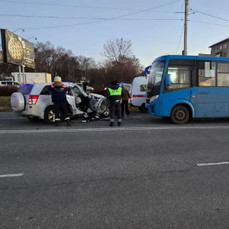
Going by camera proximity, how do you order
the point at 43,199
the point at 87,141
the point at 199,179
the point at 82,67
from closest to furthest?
the point at 43,199 → the point at 199,179 → the point at 87,141 → the point at 82,67

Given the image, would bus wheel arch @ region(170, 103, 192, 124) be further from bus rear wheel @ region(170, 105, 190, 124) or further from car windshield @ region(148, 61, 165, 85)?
car windshield @ region(148, 61, 165, 85)

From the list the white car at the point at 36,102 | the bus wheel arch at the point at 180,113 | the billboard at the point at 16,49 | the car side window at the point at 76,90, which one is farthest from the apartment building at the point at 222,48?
the white car at the point at 36,102

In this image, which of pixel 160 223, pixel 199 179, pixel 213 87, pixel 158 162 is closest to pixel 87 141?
pixel 158 162

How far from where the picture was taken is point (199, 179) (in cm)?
349

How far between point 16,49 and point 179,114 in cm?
2018

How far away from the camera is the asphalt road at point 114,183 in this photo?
8.00 ft

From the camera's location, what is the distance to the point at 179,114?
8.69 m

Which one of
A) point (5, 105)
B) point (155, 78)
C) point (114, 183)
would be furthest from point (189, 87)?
point (5, 105)

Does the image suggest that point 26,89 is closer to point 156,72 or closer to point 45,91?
point 45,91

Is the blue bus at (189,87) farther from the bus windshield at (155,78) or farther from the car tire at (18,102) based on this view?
the car tire at (18,102)

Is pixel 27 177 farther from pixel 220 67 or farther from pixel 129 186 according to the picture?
pixel 220 67

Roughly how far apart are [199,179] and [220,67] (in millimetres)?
6945

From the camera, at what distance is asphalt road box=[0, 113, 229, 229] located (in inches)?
96.0

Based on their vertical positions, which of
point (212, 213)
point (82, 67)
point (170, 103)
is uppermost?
point (82, 67)
